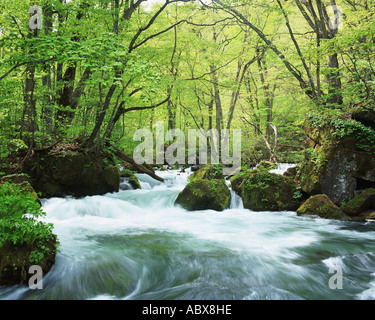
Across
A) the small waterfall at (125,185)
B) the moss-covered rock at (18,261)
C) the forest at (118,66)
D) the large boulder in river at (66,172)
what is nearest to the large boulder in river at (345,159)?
the forest at (118,66)

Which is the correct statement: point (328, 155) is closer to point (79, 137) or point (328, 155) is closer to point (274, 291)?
point (274, 291)

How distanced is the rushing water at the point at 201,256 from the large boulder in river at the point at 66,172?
52 cm

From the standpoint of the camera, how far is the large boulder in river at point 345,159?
7.11m

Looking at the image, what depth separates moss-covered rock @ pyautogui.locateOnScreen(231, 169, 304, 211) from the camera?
27.0ft

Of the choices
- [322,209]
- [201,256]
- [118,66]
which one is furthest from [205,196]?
[118,66]

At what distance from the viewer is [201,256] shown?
15.2ft

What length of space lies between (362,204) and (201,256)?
5129 mm

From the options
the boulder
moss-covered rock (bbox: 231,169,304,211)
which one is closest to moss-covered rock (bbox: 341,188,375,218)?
moss-covered rock (bbox: 231,169,304,211)

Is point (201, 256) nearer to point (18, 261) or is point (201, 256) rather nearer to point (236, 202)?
point (18, 261)

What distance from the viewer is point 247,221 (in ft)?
24.1

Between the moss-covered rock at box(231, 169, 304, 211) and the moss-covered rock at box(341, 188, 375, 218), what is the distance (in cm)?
158

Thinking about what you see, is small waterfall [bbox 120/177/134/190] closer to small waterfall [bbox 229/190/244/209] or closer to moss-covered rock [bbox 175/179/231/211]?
moss-covered rock [bbox 175/179/231/211]
